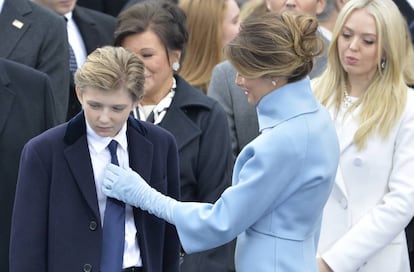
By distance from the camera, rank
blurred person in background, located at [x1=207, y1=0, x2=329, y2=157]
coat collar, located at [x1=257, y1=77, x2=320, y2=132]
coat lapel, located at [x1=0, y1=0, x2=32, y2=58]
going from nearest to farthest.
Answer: coat collar, located at [x1=257, y1=77, x2=320, y2=132], coat lapel, located at [x1=0, y1=0, x2=32, y2=58], blurred person in background, located at [x1=207, y1=0, x2=329, y2=157]

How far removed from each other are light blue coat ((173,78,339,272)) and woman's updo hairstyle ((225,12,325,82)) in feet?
0.32

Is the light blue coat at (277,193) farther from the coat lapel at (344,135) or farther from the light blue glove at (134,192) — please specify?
the coat lapel at (344,135)

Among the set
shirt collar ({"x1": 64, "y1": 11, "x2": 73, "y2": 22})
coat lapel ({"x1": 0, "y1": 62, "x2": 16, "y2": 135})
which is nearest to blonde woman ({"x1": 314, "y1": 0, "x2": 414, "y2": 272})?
coat lapel ({"x1": 0, "y1": 62, "x2": 16, "y2": 135})

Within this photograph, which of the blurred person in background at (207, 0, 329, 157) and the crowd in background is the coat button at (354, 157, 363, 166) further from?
the blurred person in background at (207, 0, 329, 157)

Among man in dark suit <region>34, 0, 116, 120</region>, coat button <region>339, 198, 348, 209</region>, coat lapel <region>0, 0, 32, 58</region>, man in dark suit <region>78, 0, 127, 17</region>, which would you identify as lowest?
coat button <region>339, 198, 348, 209</region>

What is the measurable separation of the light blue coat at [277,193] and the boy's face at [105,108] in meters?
0.39

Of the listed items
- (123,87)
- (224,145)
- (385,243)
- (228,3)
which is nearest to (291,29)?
(123,87)

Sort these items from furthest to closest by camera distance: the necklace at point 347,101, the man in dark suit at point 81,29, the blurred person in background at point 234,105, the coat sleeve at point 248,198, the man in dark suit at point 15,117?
the man in dark suit at point 81,29
the blurred person in background at point 234,105
the necklace at point 347,101
the man in dark suit at point 15,117
the coat sleeve at point 248,198

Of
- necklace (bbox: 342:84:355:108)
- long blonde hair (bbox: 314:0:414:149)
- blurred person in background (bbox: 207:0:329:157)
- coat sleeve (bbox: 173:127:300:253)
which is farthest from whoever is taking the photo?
blurred person in background (bbox: 207:0:329:157)

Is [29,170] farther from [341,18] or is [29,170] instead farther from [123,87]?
[341,18]

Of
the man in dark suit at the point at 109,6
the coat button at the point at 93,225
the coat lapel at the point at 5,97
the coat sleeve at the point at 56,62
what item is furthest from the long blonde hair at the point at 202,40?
the coat button at the point at 93,225

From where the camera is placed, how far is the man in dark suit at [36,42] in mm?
5359

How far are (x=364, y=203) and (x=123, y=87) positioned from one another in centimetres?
147

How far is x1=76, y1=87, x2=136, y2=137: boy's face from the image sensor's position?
3.99 m
